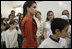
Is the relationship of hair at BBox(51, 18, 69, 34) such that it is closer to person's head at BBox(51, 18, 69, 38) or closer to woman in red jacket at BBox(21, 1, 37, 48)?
person's head at BBox(51, 18, 69, 38)

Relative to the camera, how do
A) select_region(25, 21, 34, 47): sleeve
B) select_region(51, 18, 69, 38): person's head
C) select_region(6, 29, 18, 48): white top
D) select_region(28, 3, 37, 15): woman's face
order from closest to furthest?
1. select_region(51, 18, 69, 38): person's head
2. select_region(25, 21, 34, 47): sleeve
3. select_region(28, 3, 37, 15): woman's face
4. select_region(6, 29, 18, 48): white top

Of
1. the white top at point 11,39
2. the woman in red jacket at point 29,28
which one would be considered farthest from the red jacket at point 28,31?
the white top at point 11,39

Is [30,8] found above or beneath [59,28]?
above

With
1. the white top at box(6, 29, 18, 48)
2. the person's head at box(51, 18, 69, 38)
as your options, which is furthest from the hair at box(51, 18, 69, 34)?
the white top at box(6, 29, 18, 48)

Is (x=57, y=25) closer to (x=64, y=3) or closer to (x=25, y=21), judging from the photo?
(x=25, y=21)

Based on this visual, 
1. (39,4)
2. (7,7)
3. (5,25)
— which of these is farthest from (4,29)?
(7,7)

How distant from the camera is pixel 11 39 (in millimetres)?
2990

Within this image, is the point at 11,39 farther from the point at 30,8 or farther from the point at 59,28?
the point at 59,28

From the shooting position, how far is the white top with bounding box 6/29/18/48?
2.97m

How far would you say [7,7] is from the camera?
678cm

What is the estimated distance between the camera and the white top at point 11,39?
Answer: 9.74 feet

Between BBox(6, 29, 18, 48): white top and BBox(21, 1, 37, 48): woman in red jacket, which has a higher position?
BBox(21, 1, 37, 48): woman in red jacket

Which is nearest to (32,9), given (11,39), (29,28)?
(29,28)

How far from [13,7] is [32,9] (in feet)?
16.7
